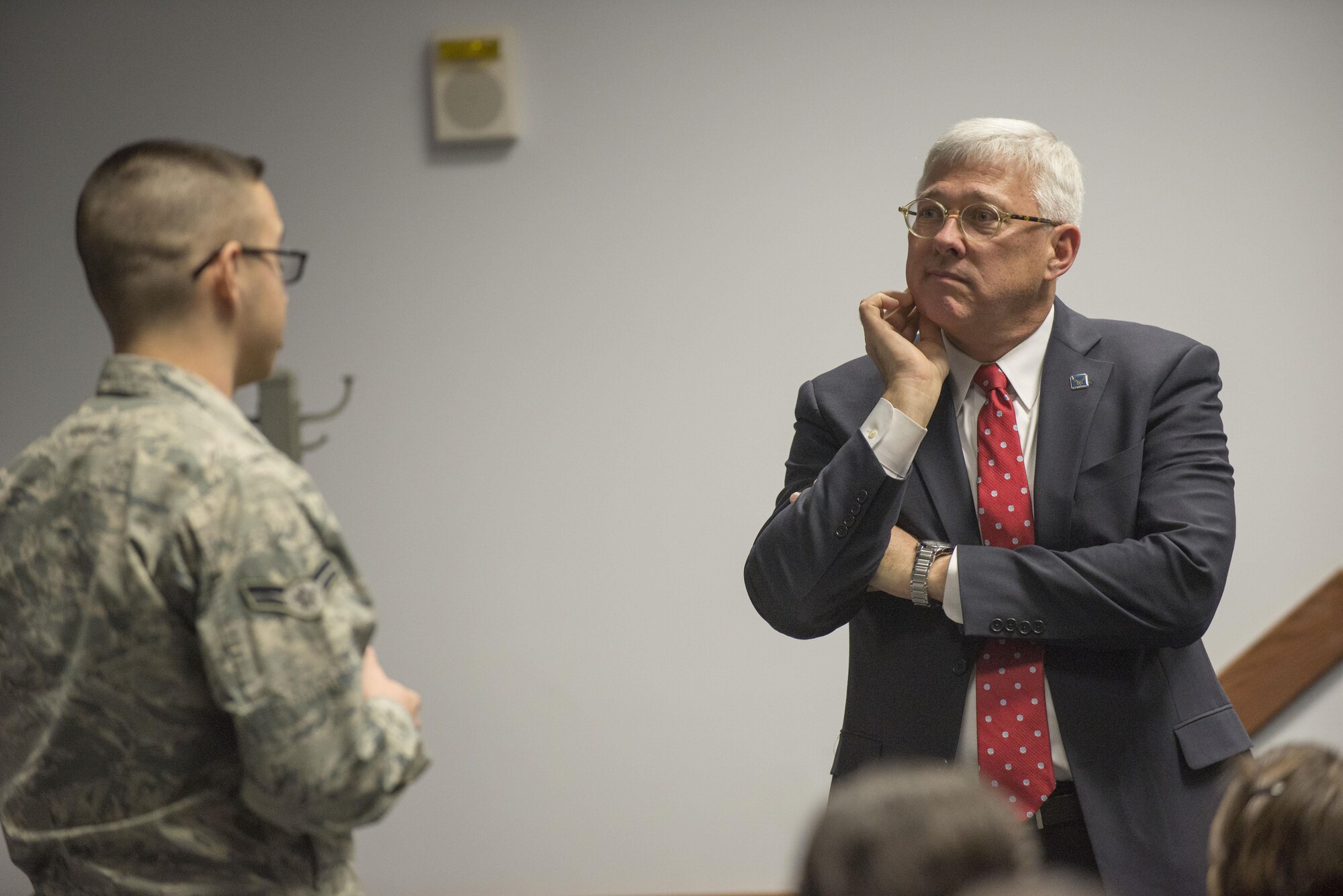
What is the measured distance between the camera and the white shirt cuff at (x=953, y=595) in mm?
1684

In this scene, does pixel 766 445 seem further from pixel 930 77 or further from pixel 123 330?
pixel 123 330

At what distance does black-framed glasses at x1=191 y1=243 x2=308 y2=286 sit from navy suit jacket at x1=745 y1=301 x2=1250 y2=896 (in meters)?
0.75

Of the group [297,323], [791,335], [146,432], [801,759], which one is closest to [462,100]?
[297,323]

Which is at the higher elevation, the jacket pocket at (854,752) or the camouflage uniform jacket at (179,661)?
the camouflage uniform jacket at (179,661)

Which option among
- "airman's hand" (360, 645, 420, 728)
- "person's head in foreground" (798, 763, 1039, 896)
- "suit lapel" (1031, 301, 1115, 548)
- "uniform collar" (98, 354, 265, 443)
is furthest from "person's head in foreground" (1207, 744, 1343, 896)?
"uniform collar" (98, 354, 265, 443)

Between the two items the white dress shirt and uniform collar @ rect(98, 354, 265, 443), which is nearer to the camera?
uniform collar @ rect(98, 354, 265, 443)

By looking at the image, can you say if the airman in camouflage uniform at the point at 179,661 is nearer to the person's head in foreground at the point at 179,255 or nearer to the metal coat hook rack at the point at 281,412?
the person's head in foreground at the point at 179,255

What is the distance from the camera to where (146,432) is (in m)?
1.21

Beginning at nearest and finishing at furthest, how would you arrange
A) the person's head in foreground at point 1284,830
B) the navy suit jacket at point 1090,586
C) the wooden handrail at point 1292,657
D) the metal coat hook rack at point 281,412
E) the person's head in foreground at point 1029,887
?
the person's head in foreground at point 1029,887
the person's head in foreground at point 1284,830
the navy suit jacket at point 1090,586
the metal coat hook rack at point 281,412
the wooden handrail at point 1292,657

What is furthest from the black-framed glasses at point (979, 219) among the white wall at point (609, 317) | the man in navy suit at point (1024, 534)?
the white wall at point (609, 317)

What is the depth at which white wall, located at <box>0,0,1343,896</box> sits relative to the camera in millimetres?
3176

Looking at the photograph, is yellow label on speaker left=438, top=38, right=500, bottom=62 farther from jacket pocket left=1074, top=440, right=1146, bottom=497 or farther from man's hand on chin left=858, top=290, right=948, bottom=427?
Answer: jacket pocket left=1074, top=440, right=1146, bottom=497

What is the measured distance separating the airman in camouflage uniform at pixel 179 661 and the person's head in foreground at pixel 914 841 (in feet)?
1.42

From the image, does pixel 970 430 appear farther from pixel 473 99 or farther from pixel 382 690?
pixel 473 99
